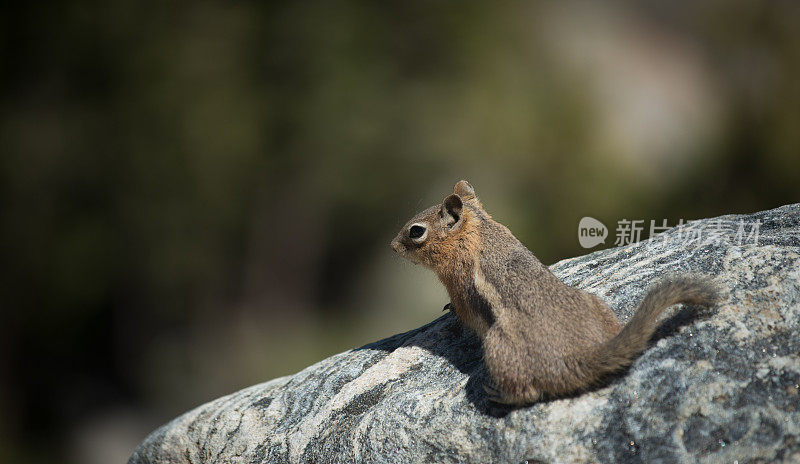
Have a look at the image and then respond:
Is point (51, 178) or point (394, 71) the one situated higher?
point (394, 71)

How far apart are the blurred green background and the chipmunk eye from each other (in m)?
7.38

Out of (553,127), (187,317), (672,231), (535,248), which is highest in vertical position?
(553,127)

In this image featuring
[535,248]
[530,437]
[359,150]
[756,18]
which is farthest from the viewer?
[359,150]

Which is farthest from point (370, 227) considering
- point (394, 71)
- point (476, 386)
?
point (476, 386)

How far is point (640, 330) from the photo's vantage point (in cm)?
326

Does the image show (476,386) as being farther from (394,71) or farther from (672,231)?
(394,71)

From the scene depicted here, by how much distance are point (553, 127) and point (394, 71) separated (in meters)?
3.57

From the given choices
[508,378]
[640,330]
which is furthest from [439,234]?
[640,330]

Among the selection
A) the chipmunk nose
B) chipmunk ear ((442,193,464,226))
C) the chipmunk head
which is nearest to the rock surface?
the chipmunk head

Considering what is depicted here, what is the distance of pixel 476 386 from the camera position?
12.4 ft

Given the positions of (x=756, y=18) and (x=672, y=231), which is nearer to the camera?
(x=672, y=231)

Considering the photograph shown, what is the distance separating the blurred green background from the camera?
1235 cm

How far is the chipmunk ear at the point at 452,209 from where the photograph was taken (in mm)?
4516

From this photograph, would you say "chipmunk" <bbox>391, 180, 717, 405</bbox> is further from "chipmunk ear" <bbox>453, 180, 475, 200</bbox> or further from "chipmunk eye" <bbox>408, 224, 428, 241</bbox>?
"chipmunk ear" <bbox>453, 180, 475, 200</bbox>
